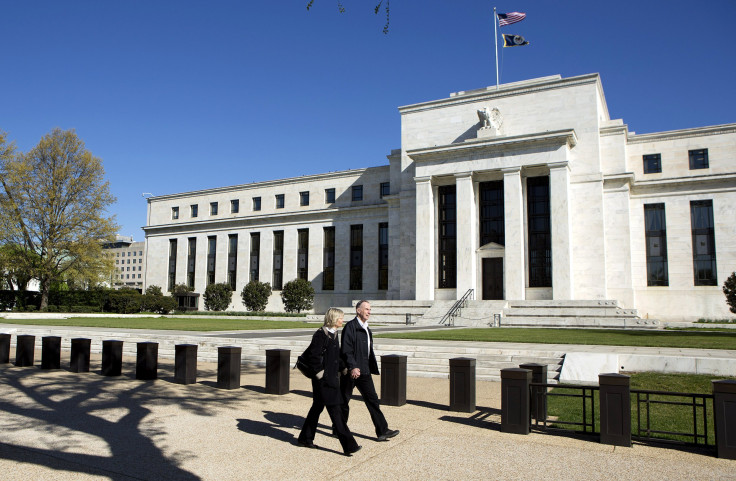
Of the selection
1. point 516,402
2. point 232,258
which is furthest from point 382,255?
point 516,402

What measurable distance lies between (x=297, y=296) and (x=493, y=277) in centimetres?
1803

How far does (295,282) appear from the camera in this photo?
5031 cm

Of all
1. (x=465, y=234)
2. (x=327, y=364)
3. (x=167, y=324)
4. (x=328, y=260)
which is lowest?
(x=167, y=324)

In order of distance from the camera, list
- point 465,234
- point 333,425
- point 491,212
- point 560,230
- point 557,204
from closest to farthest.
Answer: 1. point 333,425
2. point 560,230
3. point 557,204
4. point 465,234
5. point 491,212

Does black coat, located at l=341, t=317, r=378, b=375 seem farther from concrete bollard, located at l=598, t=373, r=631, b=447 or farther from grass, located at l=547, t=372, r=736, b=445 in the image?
grass, located at l=547, t=372, r=736, b=445

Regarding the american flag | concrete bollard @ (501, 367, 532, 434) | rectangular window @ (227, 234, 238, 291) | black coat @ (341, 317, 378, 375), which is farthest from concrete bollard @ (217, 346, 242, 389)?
rectangular window @ (227, 234, 238, 291)

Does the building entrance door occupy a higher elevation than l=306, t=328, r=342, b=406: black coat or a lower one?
higher

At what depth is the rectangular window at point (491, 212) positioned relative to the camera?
42219 millimetres

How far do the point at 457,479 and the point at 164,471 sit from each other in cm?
358

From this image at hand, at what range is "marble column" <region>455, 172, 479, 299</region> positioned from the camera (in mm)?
40375

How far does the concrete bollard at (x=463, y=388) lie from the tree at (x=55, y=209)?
150ft

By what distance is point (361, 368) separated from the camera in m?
8.41

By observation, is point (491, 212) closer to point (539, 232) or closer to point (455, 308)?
point (539, 232)

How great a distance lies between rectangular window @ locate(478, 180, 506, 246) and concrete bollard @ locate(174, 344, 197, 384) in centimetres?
3143
